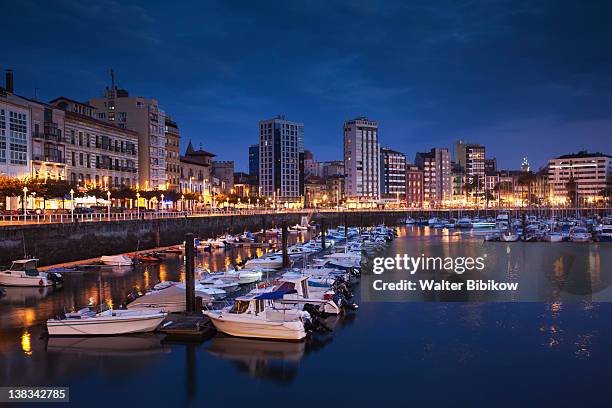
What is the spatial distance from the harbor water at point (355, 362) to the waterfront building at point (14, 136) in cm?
3774

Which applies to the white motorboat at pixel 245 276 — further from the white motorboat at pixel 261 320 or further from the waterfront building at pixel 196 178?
the waterfront building at pixel 196 178

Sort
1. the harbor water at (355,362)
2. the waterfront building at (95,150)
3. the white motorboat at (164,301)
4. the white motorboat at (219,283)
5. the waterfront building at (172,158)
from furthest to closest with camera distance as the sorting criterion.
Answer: the waterfront building at (172,158), the waterfront building at (95,150), the white motorboat at (219,283), the white motorboat at (164,301), the harbor water at (355,362)

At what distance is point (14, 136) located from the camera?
7419 cm

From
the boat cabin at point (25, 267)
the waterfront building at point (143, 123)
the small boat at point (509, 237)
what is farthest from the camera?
the waterfront building at point (143, 123)

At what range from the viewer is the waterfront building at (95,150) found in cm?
8912

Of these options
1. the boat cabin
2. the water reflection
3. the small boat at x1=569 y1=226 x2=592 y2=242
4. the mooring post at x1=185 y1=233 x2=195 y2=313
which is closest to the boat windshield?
the water reflection

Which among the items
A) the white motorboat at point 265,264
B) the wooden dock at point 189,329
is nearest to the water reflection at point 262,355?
the wooden dock at point 189,329

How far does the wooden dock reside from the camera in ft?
102

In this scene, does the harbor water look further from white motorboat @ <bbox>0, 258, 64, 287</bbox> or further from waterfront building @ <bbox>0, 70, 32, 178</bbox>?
waterfront building @ <bbox>0, 70, 32, 178</bbox>

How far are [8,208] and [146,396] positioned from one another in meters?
56.0

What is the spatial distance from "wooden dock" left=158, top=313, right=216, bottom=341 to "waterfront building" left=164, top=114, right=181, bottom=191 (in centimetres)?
9509

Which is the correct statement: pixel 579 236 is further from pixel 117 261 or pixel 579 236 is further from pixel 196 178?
pixel 196 178

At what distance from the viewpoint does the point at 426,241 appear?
4136 inches

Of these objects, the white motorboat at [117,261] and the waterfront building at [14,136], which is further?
the waterfront building at [14,136]
